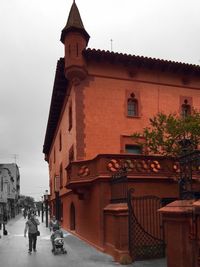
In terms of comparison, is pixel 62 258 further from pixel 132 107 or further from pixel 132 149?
pixel 132 107

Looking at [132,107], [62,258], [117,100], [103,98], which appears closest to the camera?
[62,258]

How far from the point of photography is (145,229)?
553 inches

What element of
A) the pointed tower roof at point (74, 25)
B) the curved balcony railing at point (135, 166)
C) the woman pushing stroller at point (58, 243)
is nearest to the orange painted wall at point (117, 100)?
the pointed tower roof at point (74, 25)

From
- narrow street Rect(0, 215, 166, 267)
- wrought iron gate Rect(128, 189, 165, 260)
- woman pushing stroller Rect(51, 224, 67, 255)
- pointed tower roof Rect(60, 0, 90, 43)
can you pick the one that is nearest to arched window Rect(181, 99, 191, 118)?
pointed tower roof Rect(60, 0, 90, 43)

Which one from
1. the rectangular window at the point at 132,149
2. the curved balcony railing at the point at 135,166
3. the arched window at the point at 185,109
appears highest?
Result: the arched window at the point at 185,109

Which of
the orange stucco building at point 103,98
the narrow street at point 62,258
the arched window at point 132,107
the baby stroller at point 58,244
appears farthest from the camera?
the arched window at point 132,107

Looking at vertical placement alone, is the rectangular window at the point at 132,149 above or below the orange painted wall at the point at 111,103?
below

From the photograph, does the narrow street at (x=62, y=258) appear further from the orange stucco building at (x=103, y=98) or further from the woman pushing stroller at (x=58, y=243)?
the orange stucco building at (x=103, y=98)

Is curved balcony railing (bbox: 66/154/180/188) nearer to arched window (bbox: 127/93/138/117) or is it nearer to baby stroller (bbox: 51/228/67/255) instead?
baby stroller (bbox: 51/228/67/255)

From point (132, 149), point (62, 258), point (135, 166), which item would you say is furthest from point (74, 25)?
point (62, 258)

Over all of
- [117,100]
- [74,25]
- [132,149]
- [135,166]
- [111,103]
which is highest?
[74,25]

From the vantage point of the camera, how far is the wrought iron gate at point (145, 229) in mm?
13000

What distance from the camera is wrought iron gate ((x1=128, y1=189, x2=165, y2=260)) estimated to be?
13.0m

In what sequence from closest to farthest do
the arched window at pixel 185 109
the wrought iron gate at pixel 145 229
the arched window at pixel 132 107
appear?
the wrought iron gate at pixel 145 229, the arched window at pixel 132 107, the arched window at pixel 185 109
